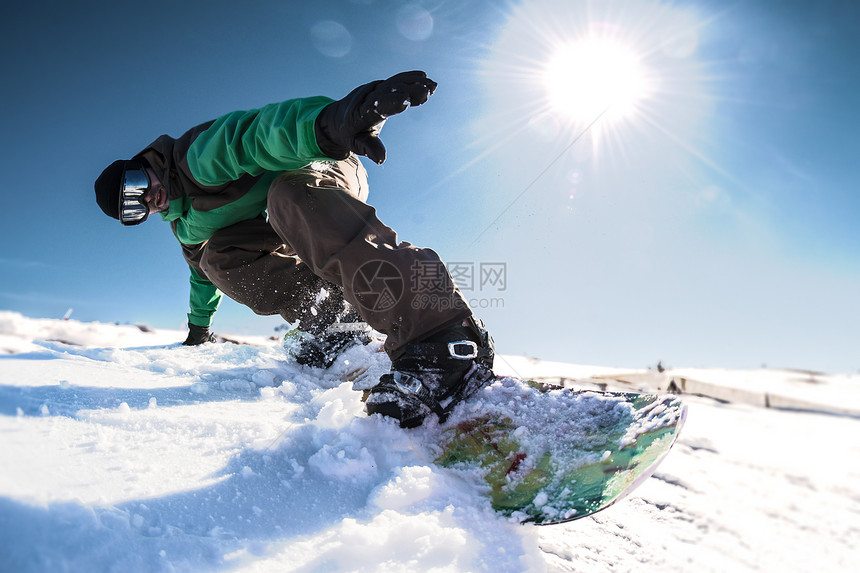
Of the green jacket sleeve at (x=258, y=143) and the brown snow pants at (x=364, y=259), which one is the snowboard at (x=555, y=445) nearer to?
the brown snow pants at (x=364, y=259)

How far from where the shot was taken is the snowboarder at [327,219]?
1131 mm

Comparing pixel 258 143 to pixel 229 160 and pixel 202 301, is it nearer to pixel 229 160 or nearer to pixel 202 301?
pixel 229 160

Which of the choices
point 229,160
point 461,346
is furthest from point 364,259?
point 229,160

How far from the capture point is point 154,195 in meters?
1.72

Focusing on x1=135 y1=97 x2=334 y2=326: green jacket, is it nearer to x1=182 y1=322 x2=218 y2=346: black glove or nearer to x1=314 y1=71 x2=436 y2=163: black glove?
x1=314 y1=71 x2=436 y2=163: black glove

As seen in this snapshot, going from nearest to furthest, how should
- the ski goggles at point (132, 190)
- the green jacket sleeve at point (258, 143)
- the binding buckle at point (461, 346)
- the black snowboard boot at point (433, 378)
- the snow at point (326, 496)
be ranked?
the snow at point (326, 496) → the black snowboard boot at point (433, 378) → the binding buckle at point (461, 346) → the green jacket sleeve at point (258, 143) → the ski goggles at point (132, 190)

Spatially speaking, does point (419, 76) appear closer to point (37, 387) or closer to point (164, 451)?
point (164, 451)

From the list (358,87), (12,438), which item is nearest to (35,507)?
(12,438)

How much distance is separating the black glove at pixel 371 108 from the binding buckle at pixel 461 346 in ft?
1.84

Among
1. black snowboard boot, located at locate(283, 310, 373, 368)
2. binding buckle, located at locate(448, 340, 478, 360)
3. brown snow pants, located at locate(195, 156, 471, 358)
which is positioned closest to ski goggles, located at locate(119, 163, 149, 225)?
brown snow pants, located at locate(195, 156, 471, 358)

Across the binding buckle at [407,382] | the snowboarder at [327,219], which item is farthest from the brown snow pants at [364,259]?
the binding buckle at [407,382]

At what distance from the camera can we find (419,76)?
3.74 feet

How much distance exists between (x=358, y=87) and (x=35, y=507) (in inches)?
45.4

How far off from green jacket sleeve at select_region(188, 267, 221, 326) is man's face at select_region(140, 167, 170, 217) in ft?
3.30
